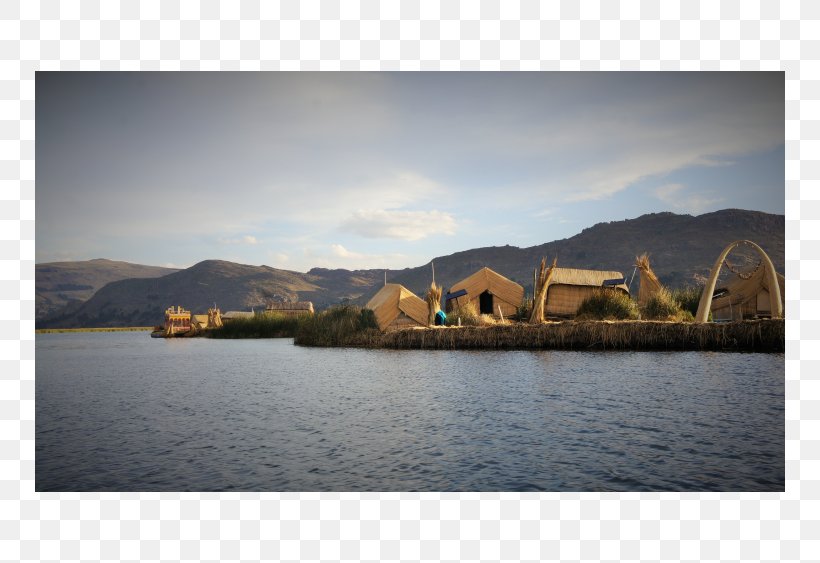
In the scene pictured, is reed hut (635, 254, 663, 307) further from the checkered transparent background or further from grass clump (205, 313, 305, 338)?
grass clump (205, 313, 305, 338)

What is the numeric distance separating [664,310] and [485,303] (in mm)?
11872

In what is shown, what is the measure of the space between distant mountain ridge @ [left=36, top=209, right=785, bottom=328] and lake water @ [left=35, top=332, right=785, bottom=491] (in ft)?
175

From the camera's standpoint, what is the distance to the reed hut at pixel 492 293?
33.3 meters

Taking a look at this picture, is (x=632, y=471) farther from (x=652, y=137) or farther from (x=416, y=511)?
(x=652, y=137)

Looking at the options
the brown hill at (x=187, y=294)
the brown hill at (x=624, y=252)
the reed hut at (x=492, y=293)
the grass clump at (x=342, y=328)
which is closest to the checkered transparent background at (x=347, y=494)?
the grass clump at (x=342, y=328)

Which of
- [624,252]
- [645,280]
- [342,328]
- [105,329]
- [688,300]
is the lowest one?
[105,329]

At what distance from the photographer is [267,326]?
50344mm

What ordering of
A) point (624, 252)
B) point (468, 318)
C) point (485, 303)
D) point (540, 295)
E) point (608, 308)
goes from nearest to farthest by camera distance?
point (608, 308), point (540, 295), point (468, 318), point (485, 303), point (624, 252)

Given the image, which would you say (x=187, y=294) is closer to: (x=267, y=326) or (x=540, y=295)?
(x=267, y=326)

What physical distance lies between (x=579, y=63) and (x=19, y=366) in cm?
729

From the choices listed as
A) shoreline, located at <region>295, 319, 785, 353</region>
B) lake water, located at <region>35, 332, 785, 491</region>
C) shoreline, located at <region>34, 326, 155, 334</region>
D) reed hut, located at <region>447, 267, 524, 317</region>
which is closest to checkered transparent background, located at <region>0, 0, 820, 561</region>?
lake water, located at <region>35, 332, 785, 491</region>

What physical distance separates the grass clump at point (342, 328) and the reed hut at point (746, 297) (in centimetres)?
1701

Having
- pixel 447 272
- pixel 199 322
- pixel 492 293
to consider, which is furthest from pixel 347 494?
pixel 447 272

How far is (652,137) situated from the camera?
32.5 feet
